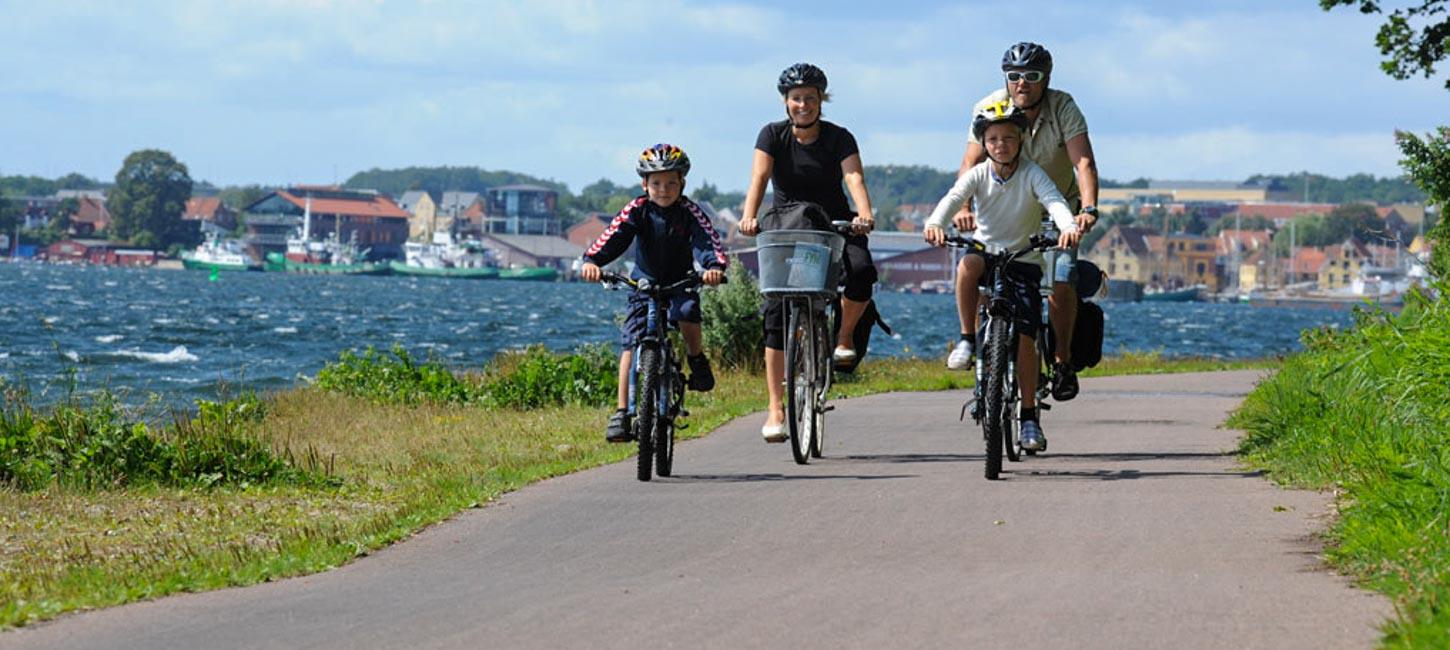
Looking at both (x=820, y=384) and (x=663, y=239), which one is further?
(x=820, y=384)

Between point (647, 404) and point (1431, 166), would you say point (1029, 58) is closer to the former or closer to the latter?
point (647, 404)

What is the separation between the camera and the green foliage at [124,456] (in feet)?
39.4

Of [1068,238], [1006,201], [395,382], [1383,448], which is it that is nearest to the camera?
[1383,448]

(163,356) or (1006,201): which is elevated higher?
(1006,201)

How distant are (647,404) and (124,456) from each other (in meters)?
3.19

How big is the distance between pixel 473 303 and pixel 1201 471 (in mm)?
96246

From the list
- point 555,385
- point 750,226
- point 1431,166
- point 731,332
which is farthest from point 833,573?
point 1431,166

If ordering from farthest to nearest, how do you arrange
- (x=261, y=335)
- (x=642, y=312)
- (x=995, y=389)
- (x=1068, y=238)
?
(x=261, y=335) → (x=642, y=312) → (x=1068, y=238) → (x=995, y=389)

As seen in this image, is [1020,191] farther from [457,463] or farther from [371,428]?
[371,428]

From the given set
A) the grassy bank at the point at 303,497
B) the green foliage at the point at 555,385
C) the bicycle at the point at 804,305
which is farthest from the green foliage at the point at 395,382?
the bicycle at the point at 804,305

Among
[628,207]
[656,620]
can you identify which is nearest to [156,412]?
[628,207]

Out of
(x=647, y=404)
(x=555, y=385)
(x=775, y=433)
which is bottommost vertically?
(x=555, y=385)

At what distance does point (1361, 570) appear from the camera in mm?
7254

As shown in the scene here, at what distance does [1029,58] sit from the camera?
11.5 metres
